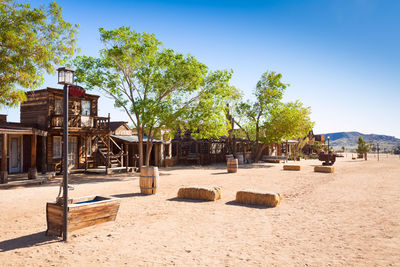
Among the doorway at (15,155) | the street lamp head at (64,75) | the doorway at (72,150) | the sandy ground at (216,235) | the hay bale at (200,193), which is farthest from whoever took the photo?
the doorway at (72,150)

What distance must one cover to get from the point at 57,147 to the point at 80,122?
247 cm

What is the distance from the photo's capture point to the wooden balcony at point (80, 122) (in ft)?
59.2

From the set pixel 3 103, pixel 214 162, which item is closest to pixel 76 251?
pixel 3 103

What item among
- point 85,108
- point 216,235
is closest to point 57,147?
point 85,108

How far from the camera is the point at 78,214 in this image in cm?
594

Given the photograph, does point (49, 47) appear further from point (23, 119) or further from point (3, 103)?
point (23, 119)

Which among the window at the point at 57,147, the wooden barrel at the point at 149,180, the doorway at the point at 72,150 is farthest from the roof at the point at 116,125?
the wooden barrel at the point at 149,180

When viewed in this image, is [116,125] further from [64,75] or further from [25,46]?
[64,75]

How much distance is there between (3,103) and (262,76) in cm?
2635

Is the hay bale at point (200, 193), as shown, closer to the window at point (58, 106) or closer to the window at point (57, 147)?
the window at point (58, 106)

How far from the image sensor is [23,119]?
19.3m

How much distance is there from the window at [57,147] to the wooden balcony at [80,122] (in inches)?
62.6

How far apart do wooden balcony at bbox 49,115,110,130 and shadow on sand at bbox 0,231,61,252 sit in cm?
1321

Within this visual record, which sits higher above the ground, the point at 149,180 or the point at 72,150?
the point at 72,150
